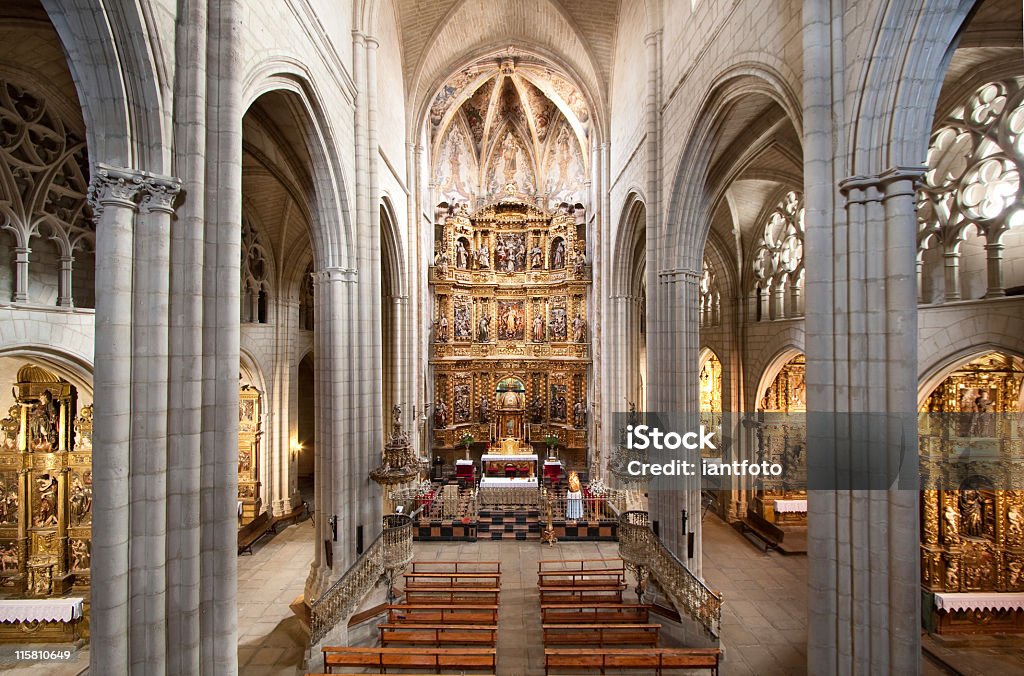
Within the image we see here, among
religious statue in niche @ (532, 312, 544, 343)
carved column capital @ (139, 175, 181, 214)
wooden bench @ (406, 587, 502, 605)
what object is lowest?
wooden bench @ (406, 587, 502, 605)

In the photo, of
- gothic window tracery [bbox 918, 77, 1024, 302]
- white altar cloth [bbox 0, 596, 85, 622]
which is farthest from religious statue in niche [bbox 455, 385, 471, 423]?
gothic window tracery [bbox 918, 77, 1024, 302]

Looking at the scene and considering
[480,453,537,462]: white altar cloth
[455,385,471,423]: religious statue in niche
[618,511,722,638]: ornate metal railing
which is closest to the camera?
[618,511,722,638]: ornate metal railing

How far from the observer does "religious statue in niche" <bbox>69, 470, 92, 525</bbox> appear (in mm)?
10320

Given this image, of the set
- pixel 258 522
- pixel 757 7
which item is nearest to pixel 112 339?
pixel 757 7

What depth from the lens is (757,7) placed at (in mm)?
7844

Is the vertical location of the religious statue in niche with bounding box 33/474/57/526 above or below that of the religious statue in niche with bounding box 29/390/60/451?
below

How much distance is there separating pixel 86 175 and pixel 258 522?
10.1 metres

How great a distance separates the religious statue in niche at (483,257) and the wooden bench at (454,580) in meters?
15.9

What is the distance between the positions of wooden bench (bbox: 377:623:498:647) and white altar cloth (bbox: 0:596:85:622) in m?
5.70

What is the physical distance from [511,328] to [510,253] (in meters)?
3.74

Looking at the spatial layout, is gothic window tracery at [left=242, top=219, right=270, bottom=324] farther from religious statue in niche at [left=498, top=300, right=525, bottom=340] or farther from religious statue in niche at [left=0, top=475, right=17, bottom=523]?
religious statue in niche at [left=498, top=300, right=525, bottom=340]

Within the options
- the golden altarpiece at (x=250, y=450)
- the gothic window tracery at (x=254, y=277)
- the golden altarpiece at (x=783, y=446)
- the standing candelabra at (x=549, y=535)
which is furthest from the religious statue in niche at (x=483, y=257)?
the golden altarpiece at (x=783, y=446)

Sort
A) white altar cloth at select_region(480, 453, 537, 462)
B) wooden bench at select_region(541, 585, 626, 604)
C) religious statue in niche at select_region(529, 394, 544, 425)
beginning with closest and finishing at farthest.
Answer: wooden bench at select_region(541, 585, 626, 604)
white altar cloth at select_region(480, 453, 537, 462)
religious statue in niche at select_region(529, 394, 544, 425)

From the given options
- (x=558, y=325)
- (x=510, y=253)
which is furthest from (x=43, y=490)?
(x=510, y=253)
